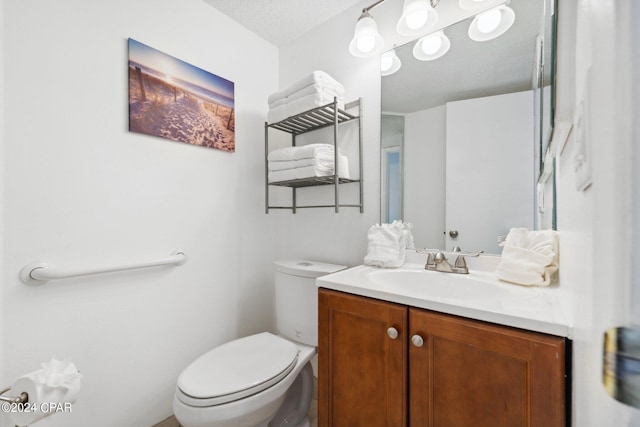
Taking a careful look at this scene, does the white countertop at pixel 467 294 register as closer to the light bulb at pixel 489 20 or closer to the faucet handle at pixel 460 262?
the faucet handle at pixel 460 262

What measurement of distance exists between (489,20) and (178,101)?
4.74 ft

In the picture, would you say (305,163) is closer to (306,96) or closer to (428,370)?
(306,96)

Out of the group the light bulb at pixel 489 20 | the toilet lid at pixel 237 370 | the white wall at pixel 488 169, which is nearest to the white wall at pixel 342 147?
the white wall at pixel 488 169

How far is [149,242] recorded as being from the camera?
1.25m

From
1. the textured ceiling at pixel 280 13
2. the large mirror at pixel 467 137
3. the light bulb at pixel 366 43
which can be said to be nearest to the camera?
the large mirror at pixel 467 137

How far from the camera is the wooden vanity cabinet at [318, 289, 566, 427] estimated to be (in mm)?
640

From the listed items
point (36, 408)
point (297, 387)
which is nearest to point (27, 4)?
point (36, 408)

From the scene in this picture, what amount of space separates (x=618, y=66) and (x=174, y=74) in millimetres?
1590

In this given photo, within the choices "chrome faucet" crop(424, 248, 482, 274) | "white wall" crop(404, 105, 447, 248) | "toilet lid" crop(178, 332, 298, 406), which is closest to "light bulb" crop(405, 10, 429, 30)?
"white wall" crop(404, 105, 447, 248)

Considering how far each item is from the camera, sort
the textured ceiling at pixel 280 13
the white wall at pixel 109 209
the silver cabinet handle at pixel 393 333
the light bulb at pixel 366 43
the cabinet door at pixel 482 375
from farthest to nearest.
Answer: the textured ceiling at pixel 280 13
the light bulb at pixel 366 43
the white wall at pixel 109 209
the silver cabinet handle at pixel 393 333
the cabinet door at pixel 482 375

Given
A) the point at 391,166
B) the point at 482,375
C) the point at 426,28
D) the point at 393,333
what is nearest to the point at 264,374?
the point at 393,333

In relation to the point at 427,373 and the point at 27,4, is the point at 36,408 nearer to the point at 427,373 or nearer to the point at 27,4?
the point at 427,373

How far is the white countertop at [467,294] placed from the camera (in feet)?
2.21

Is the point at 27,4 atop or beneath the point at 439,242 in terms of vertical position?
atop
